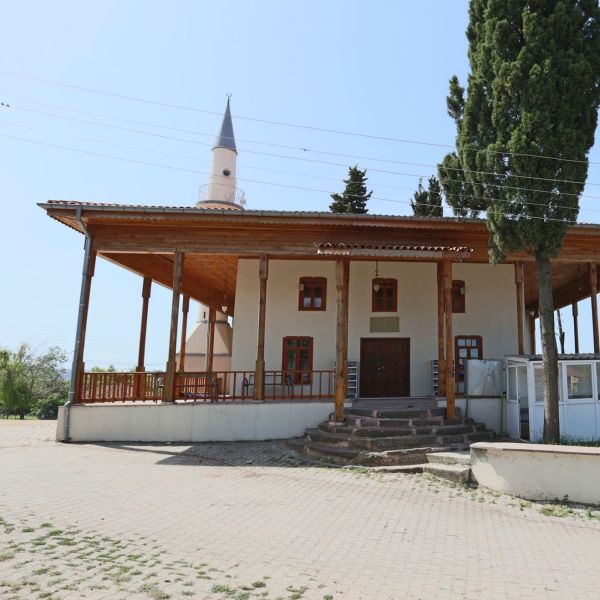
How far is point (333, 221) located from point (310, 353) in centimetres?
413

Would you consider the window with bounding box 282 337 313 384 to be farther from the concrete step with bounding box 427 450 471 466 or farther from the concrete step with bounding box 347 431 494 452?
the concrete step with bounding box 427 450 471 466

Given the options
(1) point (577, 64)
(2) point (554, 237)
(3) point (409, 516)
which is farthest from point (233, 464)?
(1) point (577, 64)

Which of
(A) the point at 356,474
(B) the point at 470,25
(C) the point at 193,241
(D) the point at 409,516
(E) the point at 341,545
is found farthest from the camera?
(C) the point at 193,241

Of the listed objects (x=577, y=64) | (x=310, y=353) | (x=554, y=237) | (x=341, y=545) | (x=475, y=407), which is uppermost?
(x=577, y=64)

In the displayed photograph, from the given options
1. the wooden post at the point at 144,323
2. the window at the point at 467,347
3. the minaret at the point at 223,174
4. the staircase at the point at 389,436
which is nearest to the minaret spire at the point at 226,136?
the minaret at the point at 223,174

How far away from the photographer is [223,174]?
91.8 ft

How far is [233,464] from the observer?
9562 millimetres

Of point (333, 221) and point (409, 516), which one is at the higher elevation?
point (333, 221)

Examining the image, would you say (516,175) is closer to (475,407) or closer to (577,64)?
(577,64)

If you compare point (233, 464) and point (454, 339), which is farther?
point (454, 339)

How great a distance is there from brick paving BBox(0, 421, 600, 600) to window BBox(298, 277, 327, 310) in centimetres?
619

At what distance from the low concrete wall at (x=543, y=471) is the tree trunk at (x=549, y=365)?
5.67ft

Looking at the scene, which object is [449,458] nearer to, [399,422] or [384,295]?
[399,422]

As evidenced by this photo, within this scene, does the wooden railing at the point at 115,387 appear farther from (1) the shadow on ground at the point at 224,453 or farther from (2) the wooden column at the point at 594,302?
(2) the wooden column at the point at 594,302
